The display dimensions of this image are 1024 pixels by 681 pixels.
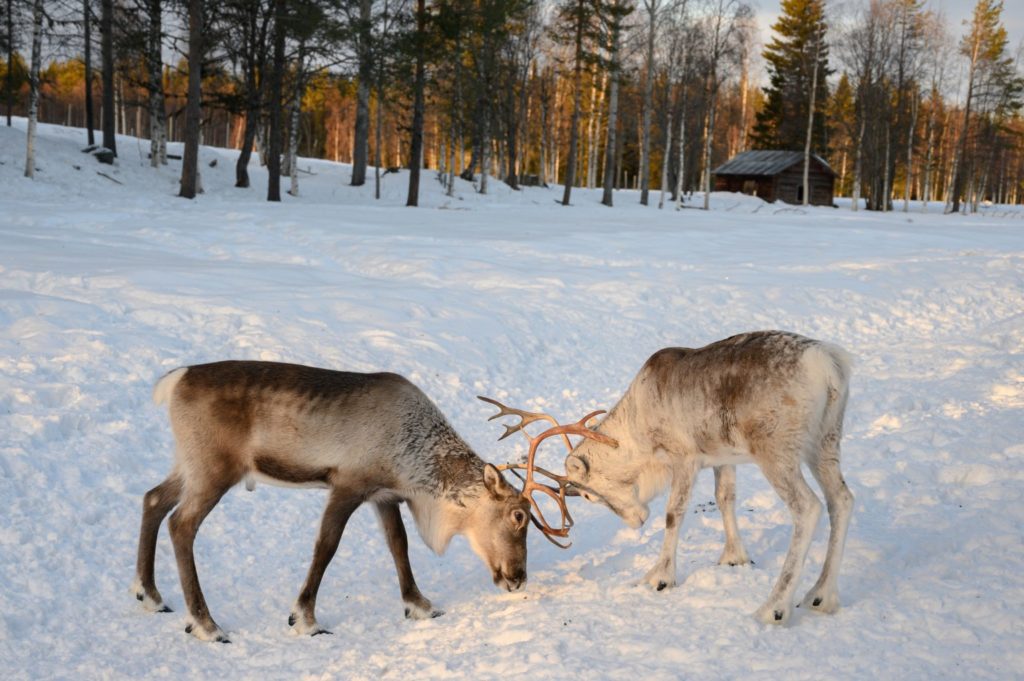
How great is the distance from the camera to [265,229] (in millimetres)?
19641

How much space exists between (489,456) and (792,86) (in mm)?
60609

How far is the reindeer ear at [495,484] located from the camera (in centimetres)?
488

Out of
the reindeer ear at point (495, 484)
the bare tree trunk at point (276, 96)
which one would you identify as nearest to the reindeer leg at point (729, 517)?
the reindeer ear at point (495, 484)

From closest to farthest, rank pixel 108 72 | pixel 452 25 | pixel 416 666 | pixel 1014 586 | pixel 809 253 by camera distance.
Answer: pixel 416 666
pixel 1014 586
pixel 809 253
pixel 452 25
pixel 108 72

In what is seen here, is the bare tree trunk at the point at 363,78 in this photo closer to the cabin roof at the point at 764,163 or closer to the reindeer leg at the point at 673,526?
the reindeer leg at the point at 673,526

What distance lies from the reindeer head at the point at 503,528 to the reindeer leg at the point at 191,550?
140 cm

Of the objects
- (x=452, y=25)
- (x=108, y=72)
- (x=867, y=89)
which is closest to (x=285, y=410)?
(x=452, y=25)

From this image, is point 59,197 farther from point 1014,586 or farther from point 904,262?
point 1014,586

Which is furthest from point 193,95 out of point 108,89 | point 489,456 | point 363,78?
point 489,456

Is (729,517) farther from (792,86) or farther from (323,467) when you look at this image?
(792,86)

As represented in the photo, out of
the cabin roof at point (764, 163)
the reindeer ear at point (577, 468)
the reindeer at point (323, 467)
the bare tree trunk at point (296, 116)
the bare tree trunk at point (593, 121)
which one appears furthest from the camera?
the bare tree trunk at point (593, 121)

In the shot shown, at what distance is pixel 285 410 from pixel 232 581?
4.11 ft

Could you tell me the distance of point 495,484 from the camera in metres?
4.92

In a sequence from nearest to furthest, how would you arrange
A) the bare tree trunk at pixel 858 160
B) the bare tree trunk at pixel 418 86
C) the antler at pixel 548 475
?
the antler at pixel 548 475 → the bare tree trunk at pixel 418 86 → the bare tree trunk at pixel 858 160
